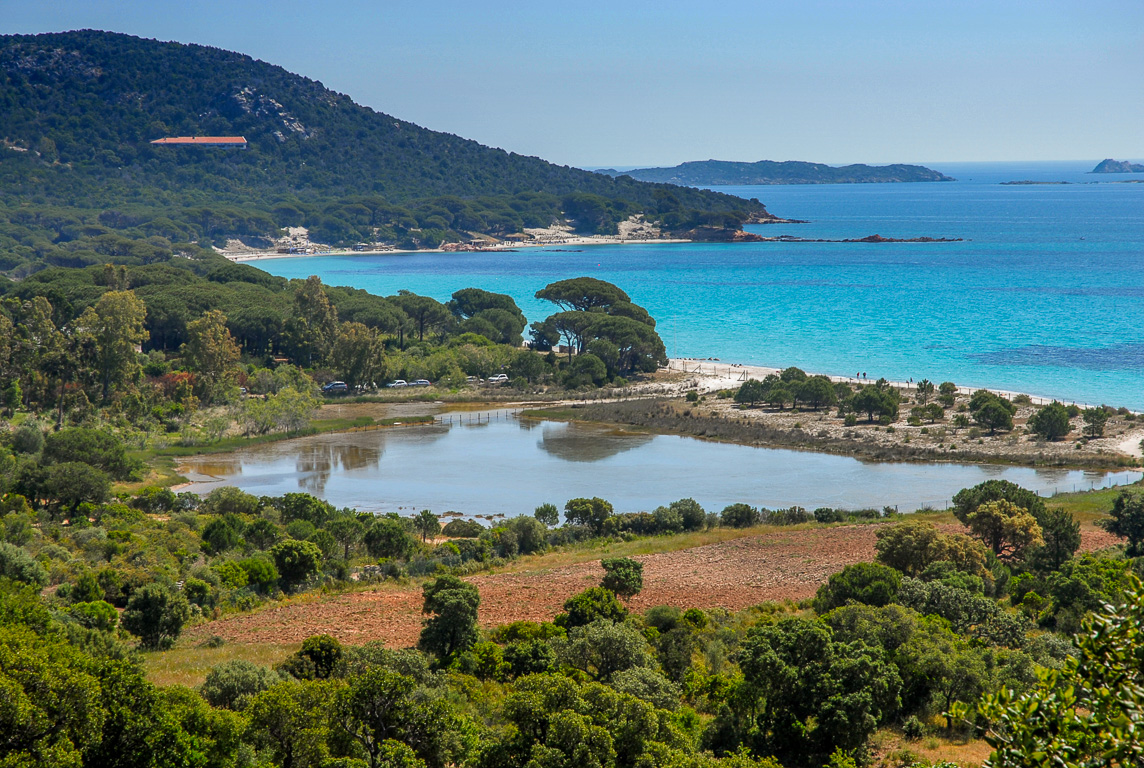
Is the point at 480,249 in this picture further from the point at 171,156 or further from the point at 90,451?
the point at 90,451

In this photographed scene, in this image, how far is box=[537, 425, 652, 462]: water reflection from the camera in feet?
131

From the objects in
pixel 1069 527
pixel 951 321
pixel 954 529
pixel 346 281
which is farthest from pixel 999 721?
pixel 346 281

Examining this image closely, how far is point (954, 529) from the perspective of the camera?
995 inches

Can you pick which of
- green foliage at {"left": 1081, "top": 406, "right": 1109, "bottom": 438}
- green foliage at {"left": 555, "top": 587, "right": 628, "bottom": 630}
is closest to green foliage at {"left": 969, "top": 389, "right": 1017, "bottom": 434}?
green foliage at {"left": 1081, "top": 406, "right": 1109, "bottom": 438}

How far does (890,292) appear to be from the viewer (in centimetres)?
9425

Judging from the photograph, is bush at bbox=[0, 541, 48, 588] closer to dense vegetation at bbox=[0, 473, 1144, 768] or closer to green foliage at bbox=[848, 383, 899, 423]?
dense vegetation at bbox=[0, 473, 1144, 768]

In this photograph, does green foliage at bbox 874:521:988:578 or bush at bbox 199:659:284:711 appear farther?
green foliage at bbox 874:521:988:578

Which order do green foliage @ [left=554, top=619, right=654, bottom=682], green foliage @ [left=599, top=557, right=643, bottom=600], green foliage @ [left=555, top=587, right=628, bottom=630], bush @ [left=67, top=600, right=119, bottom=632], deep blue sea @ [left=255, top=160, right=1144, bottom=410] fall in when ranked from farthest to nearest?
deep blue sea @ [left=255, top=160, right=1144, bottom=410], green foliage @ [left=599, top=557, right=643, bottom=600], green foliage @ [left=555, top=587, right=628, bottom=630], bush @ [left=67, top=600, right=119, bottom=632], green foliage @ [left=554, top=619, right=654, bottom=682]

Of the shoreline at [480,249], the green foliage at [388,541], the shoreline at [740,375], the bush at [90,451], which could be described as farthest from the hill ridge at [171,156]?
the green foliage at [388,541]

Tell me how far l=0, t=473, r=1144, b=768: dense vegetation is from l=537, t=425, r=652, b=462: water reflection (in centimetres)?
1298

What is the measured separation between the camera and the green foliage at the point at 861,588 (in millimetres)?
18734

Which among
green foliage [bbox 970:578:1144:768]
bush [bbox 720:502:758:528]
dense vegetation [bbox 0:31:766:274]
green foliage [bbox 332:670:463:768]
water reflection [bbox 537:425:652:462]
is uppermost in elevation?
dense vegetation [bbox 0:31:766:274]

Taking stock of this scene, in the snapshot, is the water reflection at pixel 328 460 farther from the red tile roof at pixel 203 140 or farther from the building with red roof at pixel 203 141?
the red tile roof at pixel 203 140

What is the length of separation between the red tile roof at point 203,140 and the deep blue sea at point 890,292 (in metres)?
60.9
